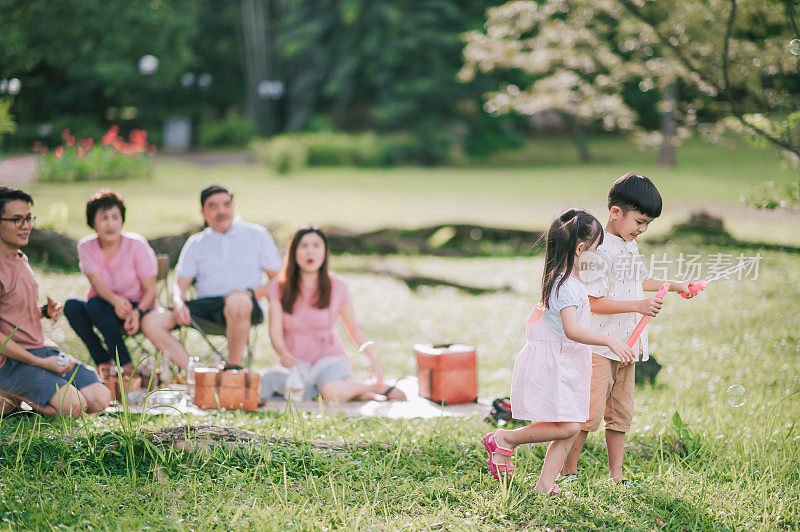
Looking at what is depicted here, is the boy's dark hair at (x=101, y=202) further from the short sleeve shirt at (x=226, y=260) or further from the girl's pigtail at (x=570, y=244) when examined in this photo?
the girl's pigtail at (x=570, y=244)

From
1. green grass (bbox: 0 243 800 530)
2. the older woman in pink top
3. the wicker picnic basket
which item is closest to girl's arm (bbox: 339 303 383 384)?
green grass (bbox: 0 243 800 530)

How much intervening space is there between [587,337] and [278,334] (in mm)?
2325

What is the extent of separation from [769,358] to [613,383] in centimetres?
265

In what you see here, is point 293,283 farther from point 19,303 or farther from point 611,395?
point 611,395

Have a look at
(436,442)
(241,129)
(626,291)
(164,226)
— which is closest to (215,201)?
(436,442)

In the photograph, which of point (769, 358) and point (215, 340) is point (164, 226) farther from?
point (769, 358)

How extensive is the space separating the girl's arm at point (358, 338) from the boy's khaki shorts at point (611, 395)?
1662 mm

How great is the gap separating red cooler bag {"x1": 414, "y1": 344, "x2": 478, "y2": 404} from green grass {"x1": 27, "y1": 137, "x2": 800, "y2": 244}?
202 cm

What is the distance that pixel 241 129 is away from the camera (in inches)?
1136

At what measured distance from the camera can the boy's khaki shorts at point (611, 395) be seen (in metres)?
3.42

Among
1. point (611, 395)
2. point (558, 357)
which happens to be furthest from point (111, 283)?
point (611, 395)

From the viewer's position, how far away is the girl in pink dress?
319cm

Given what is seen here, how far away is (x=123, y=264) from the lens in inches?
196

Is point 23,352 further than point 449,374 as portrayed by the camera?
No
